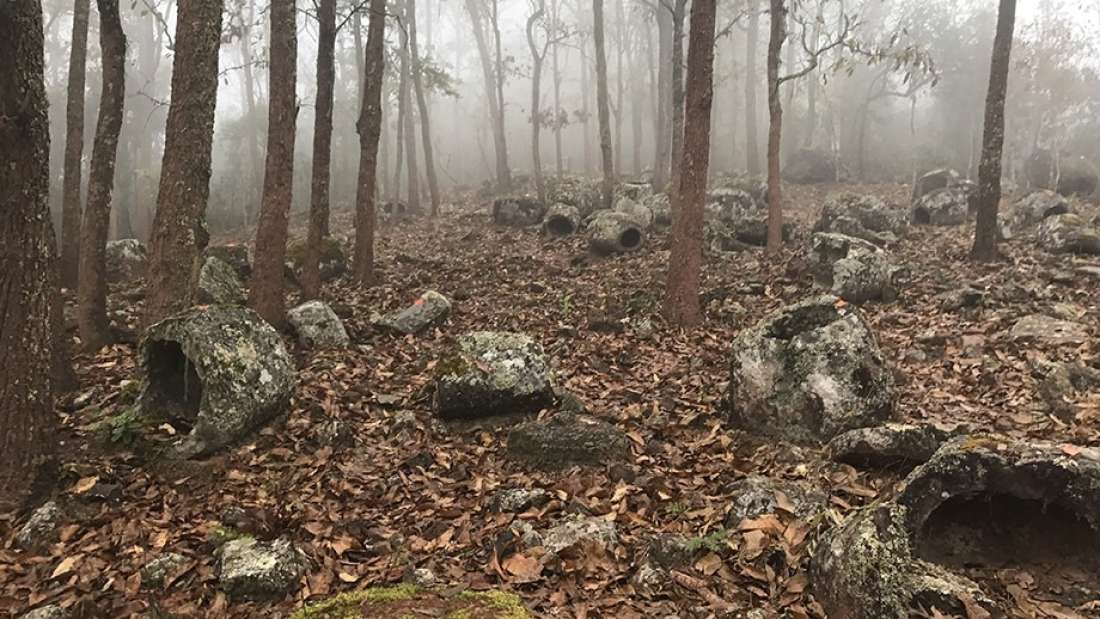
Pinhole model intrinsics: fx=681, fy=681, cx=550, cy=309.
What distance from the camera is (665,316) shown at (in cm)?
999

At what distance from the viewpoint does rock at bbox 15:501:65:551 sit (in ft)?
15.4

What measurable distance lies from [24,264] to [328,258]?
892 centimetres

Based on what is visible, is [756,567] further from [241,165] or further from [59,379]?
[241,165]

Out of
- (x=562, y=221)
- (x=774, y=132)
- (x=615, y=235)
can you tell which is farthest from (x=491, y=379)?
(x=562, y=221)

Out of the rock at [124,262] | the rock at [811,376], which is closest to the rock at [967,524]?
Result: the rock at [811,376]

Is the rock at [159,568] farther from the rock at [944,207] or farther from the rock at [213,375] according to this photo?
the rock at [944,207]

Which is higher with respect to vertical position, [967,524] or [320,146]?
[320,146]

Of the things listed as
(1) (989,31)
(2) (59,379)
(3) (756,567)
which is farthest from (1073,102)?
(2) (59,379)

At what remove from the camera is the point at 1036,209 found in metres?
15.8

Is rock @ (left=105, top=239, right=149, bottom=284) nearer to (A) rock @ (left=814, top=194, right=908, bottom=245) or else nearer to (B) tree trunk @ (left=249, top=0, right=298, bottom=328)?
(B) tree trunk @ (left=249, top=0, right=298, bottom=328)

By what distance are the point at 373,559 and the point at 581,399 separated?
326cm

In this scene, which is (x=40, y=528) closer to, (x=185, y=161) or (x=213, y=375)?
(x=213, y=375)

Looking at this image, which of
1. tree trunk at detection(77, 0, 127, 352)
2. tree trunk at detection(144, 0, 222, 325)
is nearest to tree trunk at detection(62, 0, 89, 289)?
tree trunk at detection(77, 0, 127, 352)

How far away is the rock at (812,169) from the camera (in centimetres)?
2908
